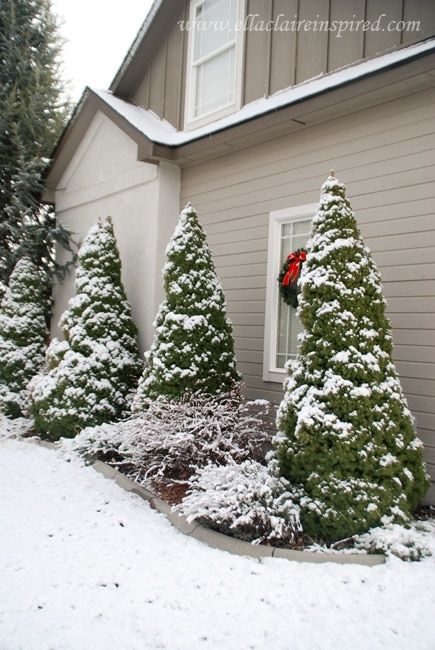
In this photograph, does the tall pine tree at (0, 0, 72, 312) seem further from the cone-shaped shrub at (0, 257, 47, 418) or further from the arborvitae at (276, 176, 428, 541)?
the arborvitae at (276, 176, 428, 541)

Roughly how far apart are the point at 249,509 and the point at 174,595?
0.89 m

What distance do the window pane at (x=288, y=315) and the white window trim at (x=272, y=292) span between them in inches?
1.7

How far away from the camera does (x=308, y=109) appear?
5.60 meters

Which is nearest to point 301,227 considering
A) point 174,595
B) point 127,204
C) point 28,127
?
point 127,204

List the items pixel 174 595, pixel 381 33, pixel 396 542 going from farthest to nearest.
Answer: pixel 381 33 → pixel 396 542 → pixel 174 595

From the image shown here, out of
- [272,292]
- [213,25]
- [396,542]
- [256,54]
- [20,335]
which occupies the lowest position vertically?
[396,542]

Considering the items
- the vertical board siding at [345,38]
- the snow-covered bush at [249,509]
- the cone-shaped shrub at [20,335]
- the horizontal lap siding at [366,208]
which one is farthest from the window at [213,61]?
the snow-covered bush at [249,509]

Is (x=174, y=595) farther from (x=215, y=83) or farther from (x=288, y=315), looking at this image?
(x=215, y=83)

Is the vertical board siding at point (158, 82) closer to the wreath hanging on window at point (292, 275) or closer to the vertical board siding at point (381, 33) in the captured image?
the vertical board siding at point (381, 33)

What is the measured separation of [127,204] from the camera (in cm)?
810

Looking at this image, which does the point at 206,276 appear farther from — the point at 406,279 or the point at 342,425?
→ the point at 342,425

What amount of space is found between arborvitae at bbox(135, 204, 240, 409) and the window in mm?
2187

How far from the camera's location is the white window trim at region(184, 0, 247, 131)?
723 centimetres

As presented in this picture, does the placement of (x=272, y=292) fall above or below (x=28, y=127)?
below
